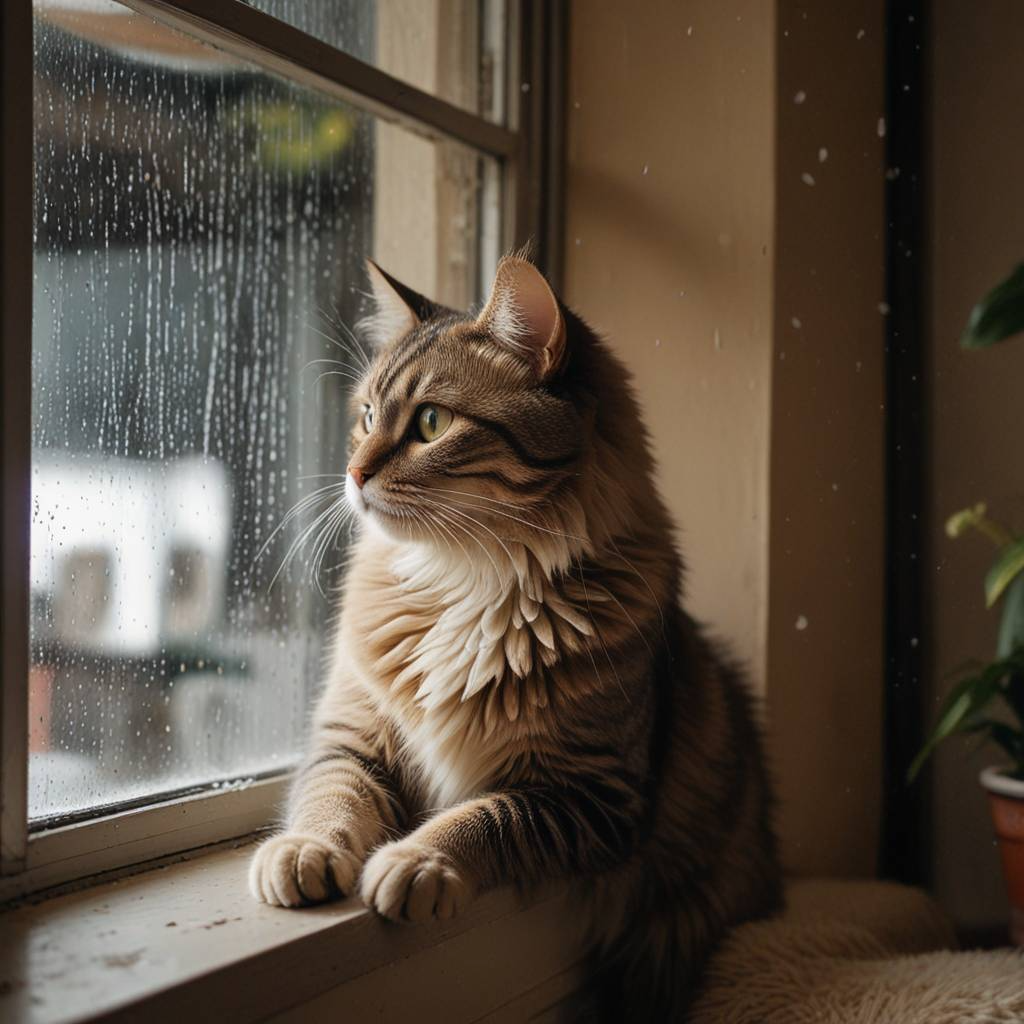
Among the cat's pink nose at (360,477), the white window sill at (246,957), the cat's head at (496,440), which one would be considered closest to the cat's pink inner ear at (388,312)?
the cat's head at (496,440)

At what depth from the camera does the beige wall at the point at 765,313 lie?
1794 mm

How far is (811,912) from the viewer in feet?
5.45

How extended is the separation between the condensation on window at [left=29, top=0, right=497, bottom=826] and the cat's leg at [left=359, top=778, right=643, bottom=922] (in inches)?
18.7

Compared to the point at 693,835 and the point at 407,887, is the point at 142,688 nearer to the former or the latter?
the point at 407,887

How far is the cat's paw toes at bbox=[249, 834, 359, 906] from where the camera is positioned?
1.13 metres

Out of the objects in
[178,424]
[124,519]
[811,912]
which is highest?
[178,424]

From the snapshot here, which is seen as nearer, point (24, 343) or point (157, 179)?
point (24, 343)

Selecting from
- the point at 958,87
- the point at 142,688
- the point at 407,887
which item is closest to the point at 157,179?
the point at 142,688

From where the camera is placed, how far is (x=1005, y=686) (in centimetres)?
163

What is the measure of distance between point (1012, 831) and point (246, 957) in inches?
45.1

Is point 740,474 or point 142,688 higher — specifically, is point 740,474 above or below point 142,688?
above

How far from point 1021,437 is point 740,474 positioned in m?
0.48

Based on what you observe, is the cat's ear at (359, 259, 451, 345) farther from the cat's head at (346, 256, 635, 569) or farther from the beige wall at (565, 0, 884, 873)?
the beige wall at (565, 0, 884, 873)

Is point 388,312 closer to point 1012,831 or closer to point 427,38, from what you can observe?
point 427,38
